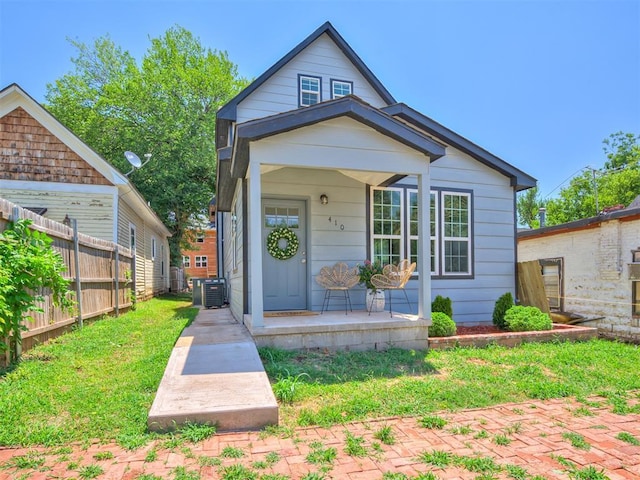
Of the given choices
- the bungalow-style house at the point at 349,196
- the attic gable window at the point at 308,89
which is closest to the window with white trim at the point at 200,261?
the bungalow-style house at the point at 349,196

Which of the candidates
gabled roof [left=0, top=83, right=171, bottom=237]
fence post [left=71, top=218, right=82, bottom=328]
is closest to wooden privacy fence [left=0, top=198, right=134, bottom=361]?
fence post [left=71, top=218, right=82, bottom=328]

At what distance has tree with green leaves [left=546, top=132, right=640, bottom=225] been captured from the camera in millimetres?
24062

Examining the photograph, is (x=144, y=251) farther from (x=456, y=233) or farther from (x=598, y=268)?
(x=598, y=268)

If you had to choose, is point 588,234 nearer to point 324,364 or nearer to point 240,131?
point 324,364

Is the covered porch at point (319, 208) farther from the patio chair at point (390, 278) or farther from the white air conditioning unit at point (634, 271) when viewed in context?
the white air conditioning unit at point (634, 271)

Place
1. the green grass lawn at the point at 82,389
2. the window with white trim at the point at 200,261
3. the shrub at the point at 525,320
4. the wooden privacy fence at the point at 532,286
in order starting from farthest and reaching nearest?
the window with white trim at the point at 200,261 → the wooden privacy fence at the point at 532,286 → the shrub at the point at 525,320 → the green grass lawn at the point at 82,389

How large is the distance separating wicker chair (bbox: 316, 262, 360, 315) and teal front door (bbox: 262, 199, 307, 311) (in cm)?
40

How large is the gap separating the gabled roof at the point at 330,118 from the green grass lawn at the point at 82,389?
279cm

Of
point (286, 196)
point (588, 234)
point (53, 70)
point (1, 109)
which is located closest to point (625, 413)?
point (286, 196)

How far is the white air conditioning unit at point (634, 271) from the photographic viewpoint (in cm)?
841

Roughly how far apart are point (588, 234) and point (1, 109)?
15.3 metres

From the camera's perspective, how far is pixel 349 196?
22.0 feet

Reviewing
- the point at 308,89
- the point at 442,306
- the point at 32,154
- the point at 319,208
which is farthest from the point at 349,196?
the point at 32,154

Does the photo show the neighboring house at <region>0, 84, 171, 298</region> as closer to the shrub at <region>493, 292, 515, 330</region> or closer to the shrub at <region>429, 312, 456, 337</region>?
the shrub at <region>429, 312, 456, 337</region>
